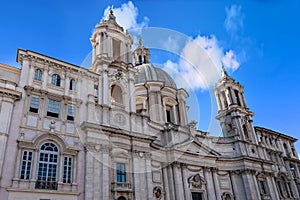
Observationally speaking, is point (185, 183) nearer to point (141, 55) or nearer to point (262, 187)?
point (262, 187)

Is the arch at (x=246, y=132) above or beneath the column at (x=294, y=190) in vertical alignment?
above

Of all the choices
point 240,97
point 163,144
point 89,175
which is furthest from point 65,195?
point 240,97

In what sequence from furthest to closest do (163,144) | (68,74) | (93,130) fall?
(163,144) < (68,74) < (93,130)

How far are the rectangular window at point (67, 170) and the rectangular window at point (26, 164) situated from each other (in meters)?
2.61

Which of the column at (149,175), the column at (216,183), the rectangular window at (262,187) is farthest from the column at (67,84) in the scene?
the rectangular window at (262,187)

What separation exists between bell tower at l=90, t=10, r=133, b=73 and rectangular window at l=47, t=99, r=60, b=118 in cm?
742

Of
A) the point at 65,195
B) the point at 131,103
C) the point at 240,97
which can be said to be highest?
the point at 240,97

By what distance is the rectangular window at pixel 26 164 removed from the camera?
18188 millimetres

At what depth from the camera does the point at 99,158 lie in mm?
21953

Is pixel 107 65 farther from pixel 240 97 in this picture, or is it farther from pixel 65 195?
pixel 240 97

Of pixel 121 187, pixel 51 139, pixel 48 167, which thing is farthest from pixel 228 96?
pixel 48 167

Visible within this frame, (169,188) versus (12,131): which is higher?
(12,131)

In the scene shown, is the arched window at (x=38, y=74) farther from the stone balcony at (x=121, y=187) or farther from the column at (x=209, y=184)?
the column at (x=209, y=184)

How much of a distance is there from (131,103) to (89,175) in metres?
9.53
